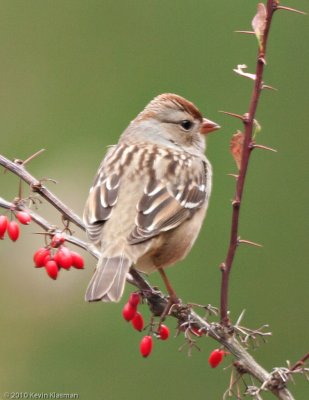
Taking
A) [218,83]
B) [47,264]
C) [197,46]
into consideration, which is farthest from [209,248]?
[47,264]

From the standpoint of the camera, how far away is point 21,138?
8773mm

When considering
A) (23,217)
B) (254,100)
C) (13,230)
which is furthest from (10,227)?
(254,100)

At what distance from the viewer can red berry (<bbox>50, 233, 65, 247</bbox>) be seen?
4.45 meters

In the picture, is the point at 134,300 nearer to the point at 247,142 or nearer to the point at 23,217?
the point at 23,217

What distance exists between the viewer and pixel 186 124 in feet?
19.2

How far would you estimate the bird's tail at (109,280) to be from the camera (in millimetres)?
4340

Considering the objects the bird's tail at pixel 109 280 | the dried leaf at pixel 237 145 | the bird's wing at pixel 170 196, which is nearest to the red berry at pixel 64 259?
the bird's tail at pixel 109 280

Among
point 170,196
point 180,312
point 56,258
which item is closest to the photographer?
point 180,312

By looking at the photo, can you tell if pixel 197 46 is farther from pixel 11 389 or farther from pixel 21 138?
pixel 11 389

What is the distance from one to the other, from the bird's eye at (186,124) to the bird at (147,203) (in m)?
0.01

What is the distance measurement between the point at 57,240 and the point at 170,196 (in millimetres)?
819

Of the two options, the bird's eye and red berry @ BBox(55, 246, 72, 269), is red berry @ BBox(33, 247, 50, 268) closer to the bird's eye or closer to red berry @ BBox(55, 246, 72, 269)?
red berry @ BBox(55, 246, 72, 269)

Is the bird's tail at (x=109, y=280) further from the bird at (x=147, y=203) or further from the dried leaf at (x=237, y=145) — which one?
the dried leaf at (x=237, y=145)

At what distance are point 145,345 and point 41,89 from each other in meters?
5.11
